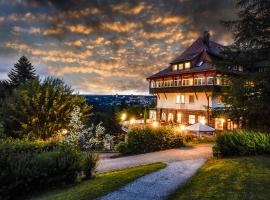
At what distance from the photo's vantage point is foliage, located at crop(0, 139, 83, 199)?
11227mm

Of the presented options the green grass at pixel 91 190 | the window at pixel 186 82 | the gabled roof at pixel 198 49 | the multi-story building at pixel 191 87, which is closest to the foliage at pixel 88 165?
the green grass at pixel 91 190

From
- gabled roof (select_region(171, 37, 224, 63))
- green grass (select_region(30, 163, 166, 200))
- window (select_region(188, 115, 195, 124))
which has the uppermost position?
gabled roof (select_region(171, 37, 224, 63))

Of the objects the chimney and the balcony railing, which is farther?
the chimney

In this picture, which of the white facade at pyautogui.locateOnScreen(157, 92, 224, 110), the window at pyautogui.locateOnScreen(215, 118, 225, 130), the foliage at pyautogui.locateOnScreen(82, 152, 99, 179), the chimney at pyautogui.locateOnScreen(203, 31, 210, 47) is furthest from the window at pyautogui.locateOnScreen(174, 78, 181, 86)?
the foliage at pyautogui.locateOnScreen(82, 152, 99, 179)

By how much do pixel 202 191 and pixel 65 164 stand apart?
6.64m

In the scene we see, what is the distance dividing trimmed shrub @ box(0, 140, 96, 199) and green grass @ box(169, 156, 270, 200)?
5.63 m

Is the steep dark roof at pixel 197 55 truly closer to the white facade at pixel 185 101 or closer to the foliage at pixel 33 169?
the white facade at pixel 185 101

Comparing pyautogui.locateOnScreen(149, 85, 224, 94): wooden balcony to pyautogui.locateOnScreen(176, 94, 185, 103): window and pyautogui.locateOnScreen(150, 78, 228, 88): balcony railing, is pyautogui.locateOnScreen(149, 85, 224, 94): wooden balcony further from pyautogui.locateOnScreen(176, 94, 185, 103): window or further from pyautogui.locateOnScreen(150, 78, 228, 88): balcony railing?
pyautogui.locateOnScreen(176, 94, 185, 103): window

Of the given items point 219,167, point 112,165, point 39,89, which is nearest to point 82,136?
point 112,165

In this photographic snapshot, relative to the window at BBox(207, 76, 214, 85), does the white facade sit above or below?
below

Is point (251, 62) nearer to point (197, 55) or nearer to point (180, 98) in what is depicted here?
point (197, 55)

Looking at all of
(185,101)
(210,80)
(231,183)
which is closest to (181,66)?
(185,101)

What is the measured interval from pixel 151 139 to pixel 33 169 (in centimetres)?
1417

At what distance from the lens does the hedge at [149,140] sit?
24000 mm
